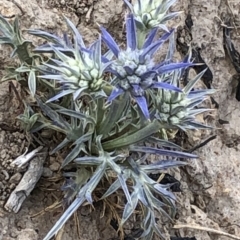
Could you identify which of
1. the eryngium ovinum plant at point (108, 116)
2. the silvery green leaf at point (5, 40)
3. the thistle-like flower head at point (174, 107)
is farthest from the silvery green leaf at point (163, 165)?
the silvery green leaf at point (5, 40)

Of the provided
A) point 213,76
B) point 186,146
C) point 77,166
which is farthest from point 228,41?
point 77,166

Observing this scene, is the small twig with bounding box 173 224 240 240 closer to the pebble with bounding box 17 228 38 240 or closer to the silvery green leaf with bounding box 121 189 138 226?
the silvery green leaf with bounding box 121 189 138 226

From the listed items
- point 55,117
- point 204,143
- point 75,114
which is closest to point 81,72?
point 75,114

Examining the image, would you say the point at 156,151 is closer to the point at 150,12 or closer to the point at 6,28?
the point at 150,12

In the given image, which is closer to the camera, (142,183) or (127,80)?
(127,80)

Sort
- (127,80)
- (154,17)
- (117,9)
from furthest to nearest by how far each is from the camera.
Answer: (117,9)
(154,17)
(127,80)

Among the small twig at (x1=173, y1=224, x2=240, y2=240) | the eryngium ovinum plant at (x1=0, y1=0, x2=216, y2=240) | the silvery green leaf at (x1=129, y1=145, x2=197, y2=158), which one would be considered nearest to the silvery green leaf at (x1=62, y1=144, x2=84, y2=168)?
the eryngium ovinum plant at (x1=0, y1=0, x2=216, y2=240)

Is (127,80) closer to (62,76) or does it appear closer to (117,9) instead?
(62,76)

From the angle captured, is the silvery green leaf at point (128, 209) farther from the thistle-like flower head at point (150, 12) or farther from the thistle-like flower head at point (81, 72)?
the thistle-like flower head at point (150, 12)
